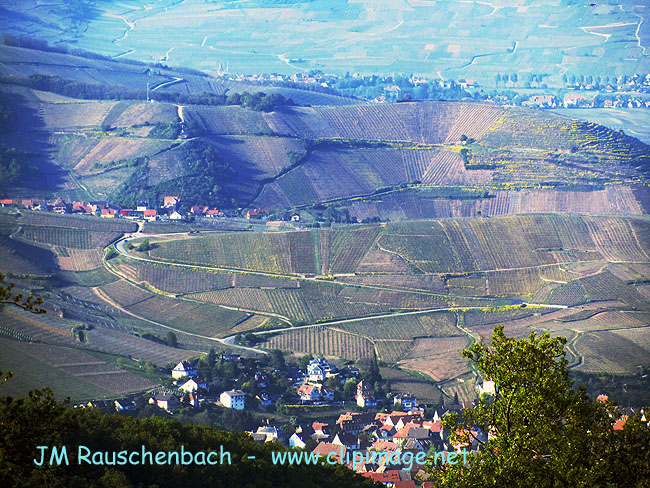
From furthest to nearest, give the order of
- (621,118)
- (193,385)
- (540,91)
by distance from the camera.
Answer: (540,91) < (621,118) < (193,385)

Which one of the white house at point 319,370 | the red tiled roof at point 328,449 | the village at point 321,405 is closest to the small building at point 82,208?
the village at point 321,405

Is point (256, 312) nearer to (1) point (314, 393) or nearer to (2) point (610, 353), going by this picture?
(1) point (314, 393)

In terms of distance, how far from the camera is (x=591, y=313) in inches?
2717

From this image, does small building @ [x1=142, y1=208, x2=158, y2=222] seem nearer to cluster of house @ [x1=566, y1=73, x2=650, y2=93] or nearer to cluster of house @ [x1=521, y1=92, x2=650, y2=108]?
cluster of house @ [x1=521, y1=92, x2=650, y2=108]

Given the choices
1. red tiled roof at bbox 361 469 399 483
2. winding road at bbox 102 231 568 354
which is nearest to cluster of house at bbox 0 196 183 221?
winding road at bbox 102 231 568 354

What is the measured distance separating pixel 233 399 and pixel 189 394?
1.86 meters

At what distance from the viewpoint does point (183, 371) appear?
5388 cm

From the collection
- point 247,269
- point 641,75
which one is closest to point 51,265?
point 247,269

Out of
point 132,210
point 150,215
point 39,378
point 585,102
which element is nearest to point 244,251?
point 150,215

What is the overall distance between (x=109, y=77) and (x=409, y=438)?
102111 millimetres

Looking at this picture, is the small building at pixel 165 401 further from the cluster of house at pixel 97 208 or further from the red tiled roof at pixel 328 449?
the cluster of house at pixel 97 208

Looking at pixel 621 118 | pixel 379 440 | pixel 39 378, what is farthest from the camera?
pixel 621 118

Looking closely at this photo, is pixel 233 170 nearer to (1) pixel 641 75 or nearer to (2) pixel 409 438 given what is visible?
(2) pixel 409 438

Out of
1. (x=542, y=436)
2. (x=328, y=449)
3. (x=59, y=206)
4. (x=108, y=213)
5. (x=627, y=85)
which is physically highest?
(x=542, y=436)
